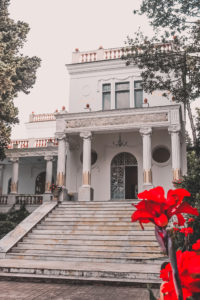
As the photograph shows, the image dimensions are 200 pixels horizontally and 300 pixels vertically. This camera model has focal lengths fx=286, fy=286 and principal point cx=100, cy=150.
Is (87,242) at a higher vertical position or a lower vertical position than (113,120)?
lower

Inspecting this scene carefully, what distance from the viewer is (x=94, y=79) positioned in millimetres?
21781

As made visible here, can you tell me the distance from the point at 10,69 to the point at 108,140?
329 inches

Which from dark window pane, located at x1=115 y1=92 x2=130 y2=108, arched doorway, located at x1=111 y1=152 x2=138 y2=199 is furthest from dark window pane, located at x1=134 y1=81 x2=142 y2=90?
arched doorway, located at x1=111 y1=152 x2=138 y2=199

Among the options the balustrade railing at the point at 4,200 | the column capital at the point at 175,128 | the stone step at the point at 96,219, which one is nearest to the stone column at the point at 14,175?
the balustrade railing at the point at 4,200

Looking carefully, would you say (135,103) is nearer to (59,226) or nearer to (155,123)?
(155,123)

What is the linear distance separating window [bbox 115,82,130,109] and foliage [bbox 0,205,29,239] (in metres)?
9.77

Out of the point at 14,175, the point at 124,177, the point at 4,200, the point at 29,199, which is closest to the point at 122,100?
the point at 124,177

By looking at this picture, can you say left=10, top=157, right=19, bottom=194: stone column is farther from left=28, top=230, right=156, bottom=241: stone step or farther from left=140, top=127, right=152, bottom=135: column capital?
left=140, top=127, right=152, bottom=135: column capital

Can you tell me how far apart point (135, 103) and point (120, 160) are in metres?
4.25

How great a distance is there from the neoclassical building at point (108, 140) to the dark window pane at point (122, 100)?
73 millimetres

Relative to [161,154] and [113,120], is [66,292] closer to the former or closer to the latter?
[113,120]

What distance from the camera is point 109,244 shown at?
10.6 m

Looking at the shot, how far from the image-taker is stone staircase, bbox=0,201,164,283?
23.8 feet

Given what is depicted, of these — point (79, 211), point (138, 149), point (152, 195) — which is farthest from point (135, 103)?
point (152, 195)
